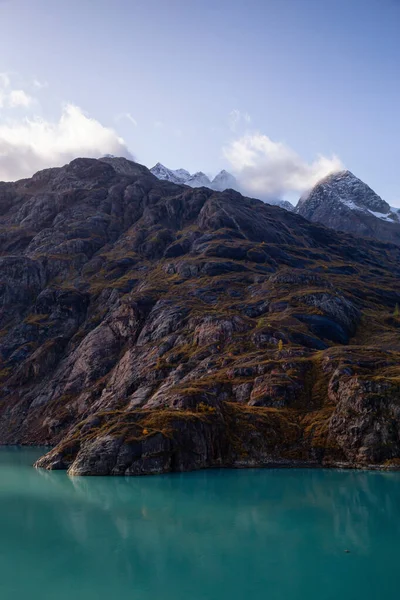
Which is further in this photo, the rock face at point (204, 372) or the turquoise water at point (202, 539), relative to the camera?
the rock face at point (204, 372)

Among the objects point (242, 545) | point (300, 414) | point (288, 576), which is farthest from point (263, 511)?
point (300, 414)

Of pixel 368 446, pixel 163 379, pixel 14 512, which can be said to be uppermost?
pixel 163 379

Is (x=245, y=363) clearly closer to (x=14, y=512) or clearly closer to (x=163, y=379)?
(x=163, y=379)

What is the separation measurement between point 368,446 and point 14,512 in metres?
53.3

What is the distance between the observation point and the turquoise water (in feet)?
104

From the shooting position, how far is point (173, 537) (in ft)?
141

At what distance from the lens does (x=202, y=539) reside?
42.0 meters

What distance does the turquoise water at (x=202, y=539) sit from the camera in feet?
104

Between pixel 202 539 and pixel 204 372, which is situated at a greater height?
pixel 204 372

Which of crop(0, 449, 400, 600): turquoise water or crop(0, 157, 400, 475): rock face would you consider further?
crop(0, 157, 400, 475): rock face

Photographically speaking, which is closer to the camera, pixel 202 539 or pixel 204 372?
pixel 202 539

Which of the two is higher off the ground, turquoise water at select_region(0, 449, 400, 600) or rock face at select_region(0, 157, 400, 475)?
rock face at select_region(0, 157, 400, 475)

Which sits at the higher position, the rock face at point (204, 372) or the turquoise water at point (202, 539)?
the rock face at point (204, 372)

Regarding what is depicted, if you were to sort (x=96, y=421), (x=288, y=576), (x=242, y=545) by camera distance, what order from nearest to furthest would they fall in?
(x=288, y=576)
(x=242, y=545)
(x=96, y=421)
